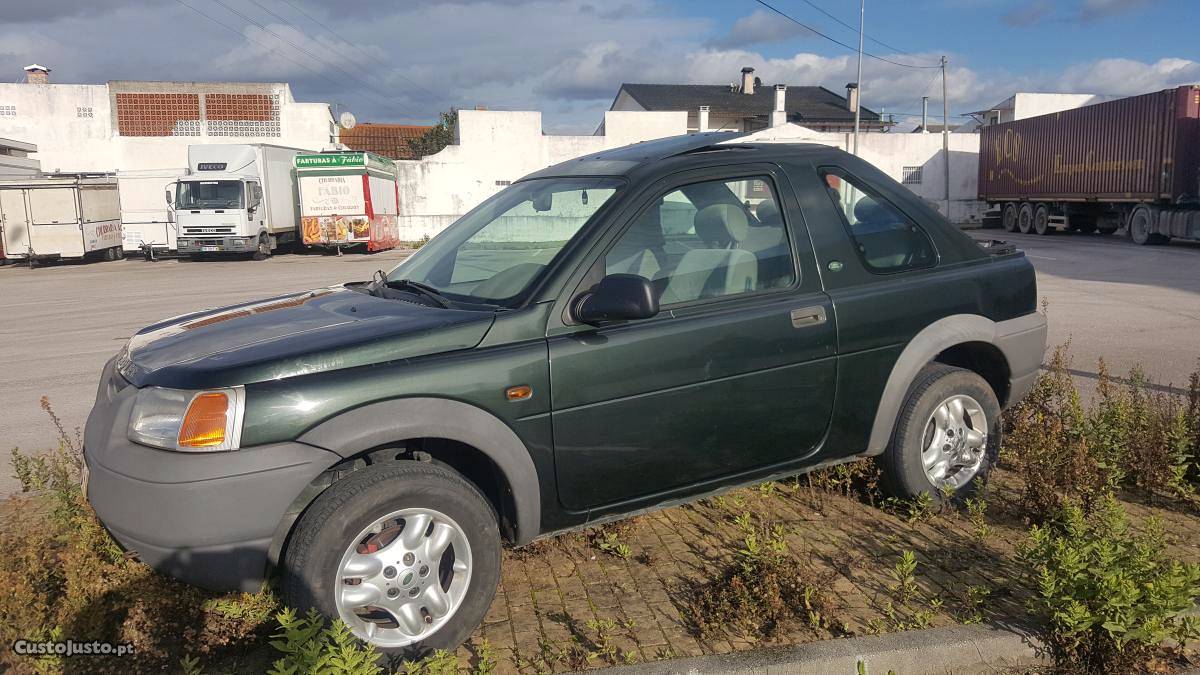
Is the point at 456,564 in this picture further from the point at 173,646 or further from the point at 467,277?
the point at 467,277

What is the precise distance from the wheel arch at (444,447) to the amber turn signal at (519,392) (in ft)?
0.33

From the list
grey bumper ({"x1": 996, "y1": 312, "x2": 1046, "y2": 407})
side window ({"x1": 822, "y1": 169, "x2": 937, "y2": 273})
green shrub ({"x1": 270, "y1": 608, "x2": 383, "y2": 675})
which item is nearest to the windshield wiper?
green shrub ({"x1": 270, "y1": 608, "x2": 383, "y2": 675})

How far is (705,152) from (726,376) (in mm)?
1121

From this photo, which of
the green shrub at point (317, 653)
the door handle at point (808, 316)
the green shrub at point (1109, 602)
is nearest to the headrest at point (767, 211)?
the door handle at point (808, 316)

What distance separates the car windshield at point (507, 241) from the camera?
3.76 meters

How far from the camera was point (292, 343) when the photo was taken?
3.28 m

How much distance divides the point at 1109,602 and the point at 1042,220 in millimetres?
32678

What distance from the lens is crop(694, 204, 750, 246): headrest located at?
4.02m

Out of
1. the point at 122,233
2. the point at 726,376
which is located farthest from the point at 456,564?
the point at 122,233

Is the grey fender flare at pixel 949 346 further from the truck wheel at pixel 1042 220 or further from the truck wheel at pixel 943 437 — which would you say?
the truck wheel at pixel 1042 220

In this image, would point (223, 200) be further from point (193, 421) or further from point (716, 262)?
point (193, 421)

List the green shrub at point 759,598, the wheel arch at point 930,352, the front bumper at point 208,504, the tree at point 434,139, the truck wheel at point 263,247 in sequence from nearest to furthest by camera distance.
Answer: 1. the front bumper at point 208,504
2. the green shrub at point 759,598
3. the wheel arch at point 930,352
4. the truck wheel at point 263,247
5. the tree at point 434,139

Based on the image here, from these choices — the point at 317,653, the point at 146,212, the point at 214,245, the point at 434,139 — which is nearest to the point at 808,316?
the point at 317,653

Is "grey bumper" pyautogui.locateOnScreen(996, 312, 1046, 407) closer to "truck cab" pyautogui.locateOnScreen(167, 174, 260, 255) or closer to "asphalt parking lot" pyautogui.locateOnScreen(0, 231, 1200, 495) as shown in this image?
"asphalt parking lot" pyautogui.locateOnScreen(0, 231, 1200, 495)
